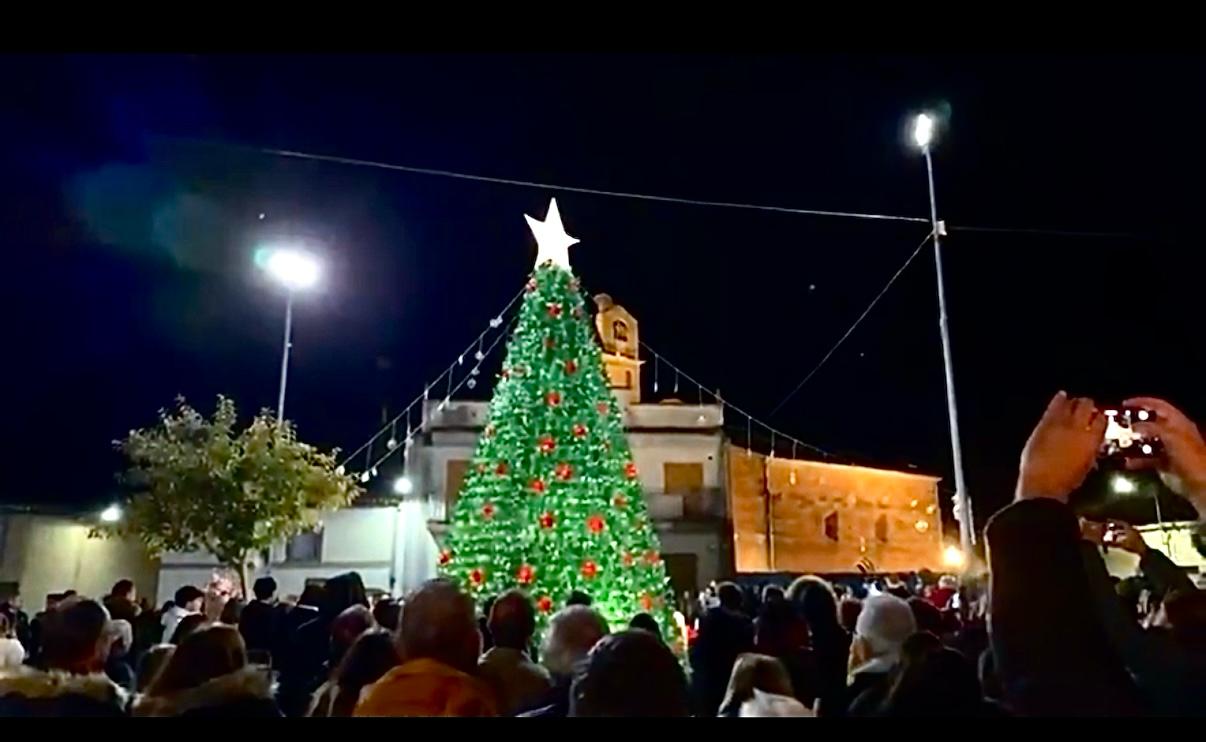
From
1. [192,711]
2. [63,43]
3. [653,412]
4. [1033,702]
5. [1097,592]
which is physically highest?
[653,412]

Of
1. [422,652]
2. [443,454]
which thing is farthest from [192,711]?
[443,454]

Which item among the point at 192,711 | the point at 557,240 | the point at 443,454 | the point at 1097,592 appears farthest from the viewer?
the point at 443,454

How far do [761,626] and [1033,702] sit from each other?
275cm

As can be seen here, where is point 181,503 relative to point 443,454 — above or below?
below

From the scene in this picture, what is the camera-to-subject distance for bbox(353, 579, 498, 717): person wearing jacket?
296 centimetres

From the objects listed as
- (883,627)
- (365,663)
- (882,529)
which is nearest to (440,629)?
(365,663)

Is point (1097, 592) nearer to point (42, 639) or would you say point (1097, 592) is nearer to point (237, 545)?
point (42, 639)

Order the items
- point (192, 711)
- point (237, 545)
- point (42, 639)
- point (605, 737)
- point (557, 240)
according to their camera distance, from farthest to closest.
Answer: point (237, 545)
point (557, 240)
point (42, 639)
point (192, 711)
point (605, 737)

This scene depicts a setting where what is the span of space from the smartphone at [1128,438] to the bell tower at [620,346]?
26.5 m

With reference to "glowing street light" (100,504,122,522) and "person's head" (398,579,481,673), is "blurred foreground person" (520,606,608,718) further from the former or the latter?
"glowing street light" (100,504,122,522)

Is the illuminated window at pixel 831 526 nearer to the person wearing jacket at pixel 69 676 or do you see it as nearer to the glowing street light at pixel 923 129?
the glowing street light at pixel 923 129

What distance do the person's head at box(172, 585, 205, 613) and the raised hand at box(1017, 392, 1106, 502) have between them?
7.91 meters

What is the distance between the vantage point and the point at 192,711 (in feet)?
10.3

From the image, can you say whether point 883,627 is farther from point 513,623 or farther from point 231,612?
point 231,612
